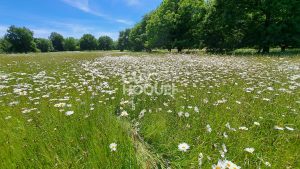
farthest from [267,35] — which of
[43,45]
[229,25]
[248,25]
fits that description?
[43,45]

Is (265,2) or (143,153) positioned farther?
(265,2)

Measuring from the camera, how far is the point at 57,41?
157m

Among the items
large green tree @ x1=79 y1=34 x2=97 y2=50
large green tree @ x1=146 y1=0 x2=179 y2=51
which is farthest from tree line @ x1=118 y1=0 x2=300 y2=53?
large green tree @ x1=79 y1=34 x2=97 y2=50

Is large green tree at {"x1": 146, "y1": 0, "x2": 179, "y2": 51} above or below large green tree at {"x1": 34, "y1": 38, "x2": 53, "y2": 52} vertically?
above

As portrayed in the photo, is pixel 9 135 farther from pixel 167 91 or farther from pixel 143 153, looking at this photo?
pixel 167 91

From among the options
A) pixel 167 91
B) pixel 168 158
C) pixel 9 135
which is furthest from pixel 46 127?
pixel 167 91

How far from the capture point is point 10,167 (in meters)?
3.08

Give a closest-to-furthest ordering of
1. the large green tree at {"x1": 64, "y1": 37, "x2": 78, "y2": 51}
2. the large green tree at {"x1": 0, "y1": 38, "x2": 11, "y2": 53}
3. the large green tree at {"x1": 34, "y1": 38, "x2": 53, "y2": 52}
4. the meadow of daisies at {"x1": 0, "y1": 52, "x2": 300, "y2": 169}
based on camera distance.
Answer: the meadow of daisies at {"x1": 0, "y1": 52, "x2": 300, "y2": 169}, the large green tree at {"x1": 0, "y1": 38, "x2": 11, "y2": 53}, the large green tree at {"x1": 34, "y1": 38, "x2": 53, "y2": 52}, the large green tree at {"x1": 64, "y1": 37, "x2": 78, "y2": 51}

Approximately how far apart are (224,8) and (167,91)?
27060mm

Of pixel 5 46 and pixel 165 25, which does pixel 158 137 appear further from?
pixel 5 46

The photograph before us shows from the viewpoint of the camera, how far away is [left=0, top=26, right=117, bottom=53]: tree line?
110m

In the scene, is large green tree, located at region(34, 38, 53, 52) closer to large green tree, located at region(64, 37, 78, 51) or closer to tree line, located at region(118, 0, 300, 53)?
large green tree, located at region(64, 37, 78, 51)

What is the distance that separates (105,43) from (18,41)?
204ft

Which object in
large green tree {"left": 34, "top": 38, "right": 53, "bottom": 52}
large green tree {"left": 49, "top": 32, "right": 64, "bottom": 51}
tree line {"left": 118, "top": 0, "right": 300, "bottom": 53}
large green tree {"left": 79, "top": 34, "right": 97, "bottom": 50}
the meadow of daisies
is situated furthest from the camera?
large green tree {"left": 49, "top": 32, "right": 64, "bottom": 51}
